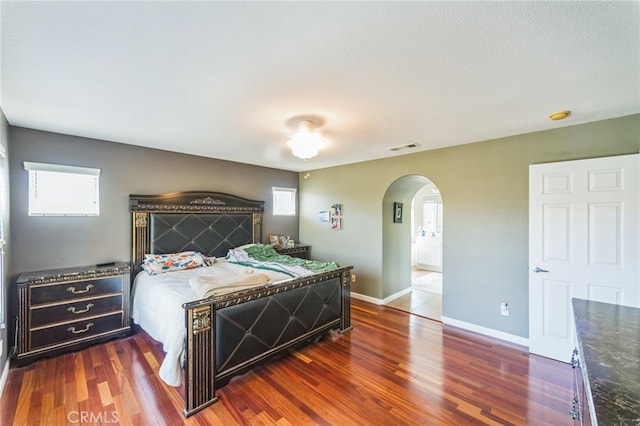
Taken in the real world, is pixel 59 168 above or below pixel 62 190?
above

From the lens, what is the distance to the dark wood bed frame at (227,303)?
2047 millimetres

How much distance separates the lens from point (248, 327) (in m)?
2.36

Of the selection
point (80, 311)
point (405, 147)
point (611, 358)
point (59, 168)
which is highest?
point (405, 147)

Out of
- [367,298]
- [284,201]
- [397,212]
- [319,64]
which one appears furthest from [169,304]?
[397,212]

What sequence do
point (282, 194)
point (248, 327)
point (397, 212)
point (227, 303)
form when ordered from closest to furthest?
point (227, 303)
point (248, 327)
point (397, 212)
point (282, 194)

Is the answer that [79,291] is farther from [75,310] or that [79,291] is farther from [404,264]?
[404,264]

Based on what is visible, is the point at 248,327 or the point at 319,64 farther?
the point at 248,327

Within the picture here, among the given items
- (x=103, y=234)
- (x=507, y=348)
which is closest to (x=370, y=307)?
(x=507, y=348)

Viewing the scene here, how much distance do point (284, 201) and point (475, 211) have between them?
349cm

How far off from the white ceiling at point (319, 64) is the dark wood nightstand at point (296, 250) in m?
2.59

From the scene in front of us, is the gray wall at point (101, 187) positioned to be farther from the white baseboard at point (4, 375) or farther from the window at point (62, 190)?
the white baseboard at point (4, 375)

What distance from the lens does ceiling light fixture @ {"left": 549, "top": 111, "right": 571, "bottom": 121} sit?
242 cm

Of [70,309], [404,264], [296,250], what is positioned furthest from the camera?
[296,250]

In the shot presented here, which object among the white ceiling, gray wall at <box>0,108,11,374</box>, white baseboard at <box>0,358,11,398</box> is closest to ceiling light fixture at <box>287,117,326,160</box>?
the white ceiling
